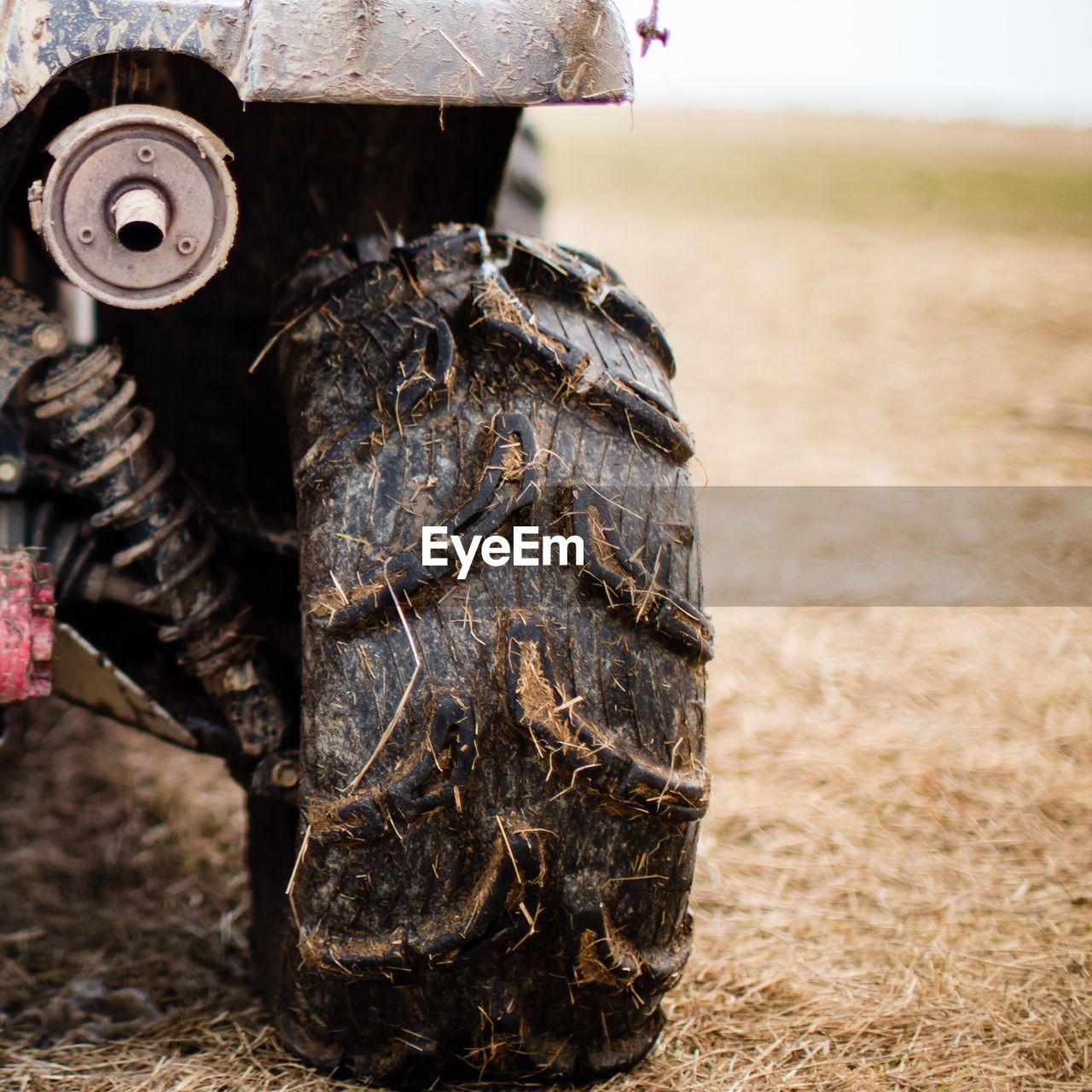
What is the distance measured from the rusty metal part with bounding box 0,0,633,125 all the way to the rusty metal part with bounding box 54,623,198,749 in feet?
2.43

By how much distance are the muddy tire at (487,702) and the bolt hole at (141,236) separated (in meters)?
0.31

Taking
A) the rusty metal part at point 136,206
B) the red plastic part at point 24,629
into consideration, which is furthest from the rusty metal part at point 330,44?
the red plastic part at point 24,629

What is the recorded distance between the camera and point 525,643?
4.93ft

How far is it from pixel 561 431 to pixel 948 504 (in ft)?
11.6

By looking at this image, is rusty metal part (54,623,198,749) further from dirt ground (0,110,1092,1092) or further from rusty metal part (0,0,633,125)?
rusty metal part (0,0,633,125)

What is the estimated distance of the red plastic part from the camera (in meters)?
1.63

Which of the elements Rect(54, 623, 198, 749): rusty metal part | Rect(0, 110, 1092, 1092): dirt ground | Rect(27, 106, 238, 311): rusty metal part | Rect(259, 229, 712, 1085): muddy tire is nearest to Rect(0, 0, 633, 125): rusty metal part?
Rect(27, 106, 238, 311): rusty metal part

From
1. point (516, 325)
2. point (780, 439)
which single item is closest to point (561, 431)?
point (516, 325)

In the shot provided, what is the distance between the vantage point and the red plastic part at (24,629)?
1634 millimetres

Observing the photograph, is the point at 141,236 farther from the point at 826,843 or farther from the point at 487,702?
the point at 826,843

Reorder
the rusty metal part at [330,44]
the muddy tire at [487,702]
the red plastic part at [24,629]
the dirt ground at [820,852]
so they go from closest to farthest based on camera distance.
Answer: the rusty metal part at [330,44] < the muddy tire at [487,702] < the red plastic part at [24,629] < the dirt ground at [820,852]

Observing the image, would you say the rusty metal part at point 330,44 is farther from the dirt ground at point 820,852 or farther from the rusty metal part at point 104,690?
the dirt ground at point 820,852

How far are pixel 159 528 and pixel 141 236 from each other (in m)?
0.46

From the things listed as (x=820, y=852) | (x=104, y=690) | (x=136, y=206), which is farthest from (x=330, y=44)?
(x=820, y=852)
